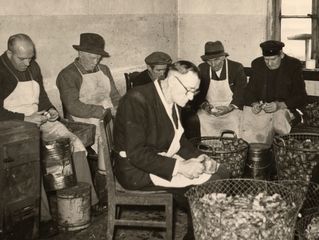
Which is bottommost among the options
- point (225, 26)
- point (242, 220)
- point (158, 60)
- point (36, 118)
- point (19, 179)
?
point (242, 220)

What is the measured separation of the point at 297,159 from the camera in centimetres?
501

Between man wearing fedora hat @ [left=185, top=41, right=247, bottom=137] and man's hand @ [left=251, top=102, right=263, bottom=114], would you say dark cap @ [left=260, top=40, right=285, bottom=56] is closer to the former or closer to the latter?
man wearing fedora hat @ [left=185, top=41, right=247, bottom=137]

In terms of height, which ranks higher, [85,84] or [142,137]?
[85,84]

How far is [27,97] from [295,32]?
4.28 m

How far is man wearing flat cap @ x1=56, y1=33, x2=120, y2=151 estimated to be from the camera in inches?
230

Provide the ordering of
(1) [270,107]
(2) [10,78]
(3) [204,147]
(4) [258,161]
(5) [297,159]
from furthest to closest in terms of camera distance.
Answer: (1) [270,107], (4) [258,161], (3) [204,147], (2) [10,78], (5) [297,159]

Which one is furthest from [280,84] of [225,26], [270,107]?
[225,26]

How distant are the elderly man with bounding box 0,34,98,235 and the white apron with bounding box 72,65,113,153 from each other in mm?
540

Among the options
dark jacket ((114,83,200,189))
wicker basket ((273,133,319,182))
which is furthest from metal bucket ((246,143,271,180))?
dark jacket ((114,83,200,189))

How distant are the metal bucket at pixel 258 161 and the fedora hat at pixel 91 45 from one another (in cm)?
206

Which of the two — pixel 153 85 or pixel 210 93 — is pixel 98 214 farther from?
pixel 210 93

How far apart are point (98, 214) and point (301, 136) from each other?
249cm

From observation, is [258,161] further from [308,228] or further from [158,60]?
[308,228]

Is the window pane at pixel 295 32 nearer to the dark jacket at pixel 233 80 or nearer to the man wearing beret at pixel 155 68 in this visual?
the dark jacket at pixel 233 80
